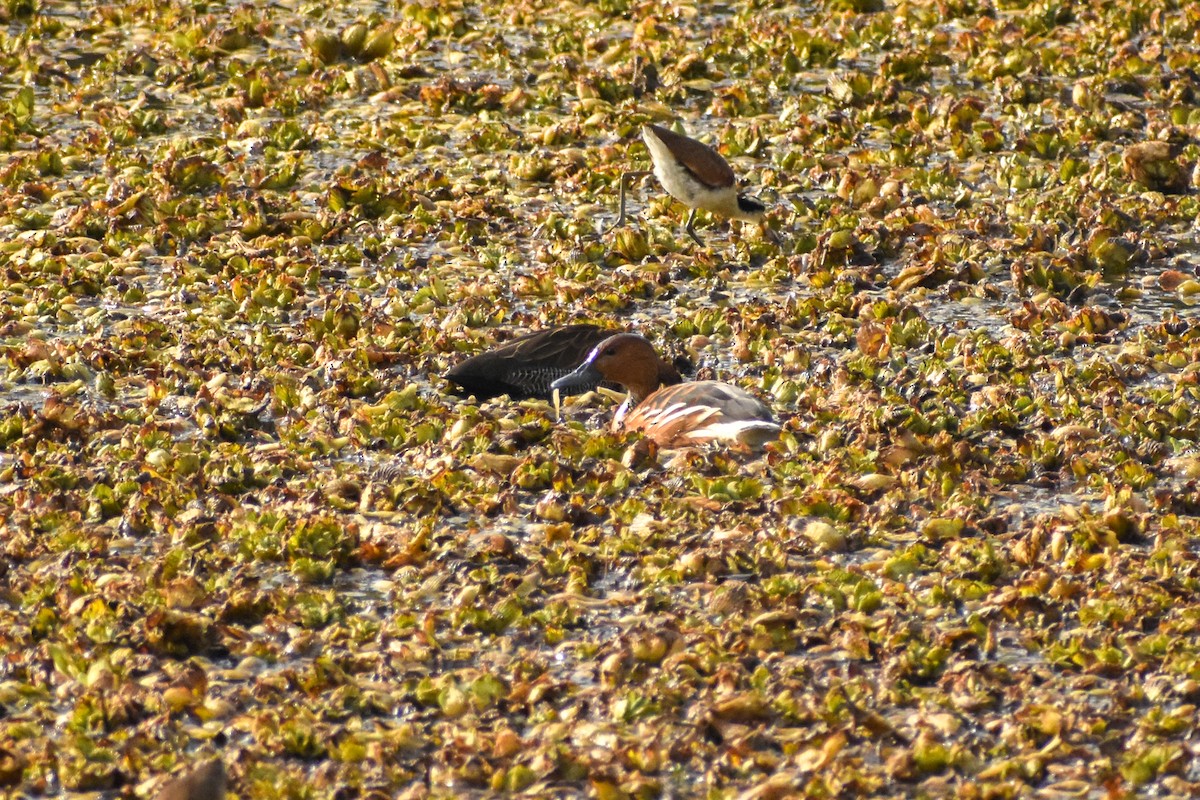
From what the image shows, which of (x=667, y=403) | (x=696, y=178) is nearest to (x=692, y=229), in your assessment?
(x=696, y=178)

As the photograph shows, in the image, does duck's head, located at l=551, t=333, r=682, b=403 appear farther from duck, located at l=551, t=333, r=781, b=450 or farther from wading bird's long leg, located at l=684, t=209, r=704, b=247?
wading bird's long leg, located at l=684, t=209, r=704, b=247

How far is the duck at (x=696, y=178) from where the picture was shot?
1002cm

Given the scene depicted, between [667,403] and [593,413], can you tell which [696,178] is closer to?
[593,413]

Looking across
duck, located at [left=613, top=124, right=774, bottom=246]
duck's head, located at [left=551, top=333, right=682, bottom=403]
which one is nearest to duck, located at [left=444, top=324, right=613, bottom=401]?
duck's head, located at [left=551, top=333, right=682, bottom=403]

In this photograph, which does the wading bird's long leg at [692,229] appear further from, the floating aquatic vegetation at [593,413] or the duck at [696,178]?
the floating aquatic vegetation at [593,413]

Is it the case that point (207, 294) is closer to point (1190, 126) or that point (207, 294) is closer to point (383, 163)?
point (383, 163)

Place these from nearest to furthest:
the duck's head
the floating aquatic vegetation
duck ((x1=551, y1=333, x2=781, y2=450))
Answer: the floating aquatic vegetation, duck ((x1=551, y1=333, x2=781, y2=450)), the duck's head

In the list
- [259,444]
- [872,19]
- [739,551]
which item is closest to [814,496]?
[739,551]

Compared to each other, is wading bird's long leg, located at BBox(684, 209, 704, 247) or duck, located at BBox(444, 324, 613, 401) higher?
duck, located at BBox(444, 324, 613, 401)

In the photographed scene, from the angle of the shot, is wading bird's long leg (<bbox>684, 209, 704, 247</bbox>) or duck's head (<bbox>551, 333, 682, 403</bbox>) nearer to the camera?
duck's head (<bbox>551, 333, 682, 403</bbox>)

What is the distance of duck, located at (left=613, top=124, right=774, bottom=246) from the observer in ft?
32.9

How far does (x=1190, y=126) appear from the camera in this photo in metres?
11.4

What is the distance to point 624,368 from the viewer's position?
814cm

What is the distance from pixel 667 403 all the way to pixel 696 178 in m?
2.71
